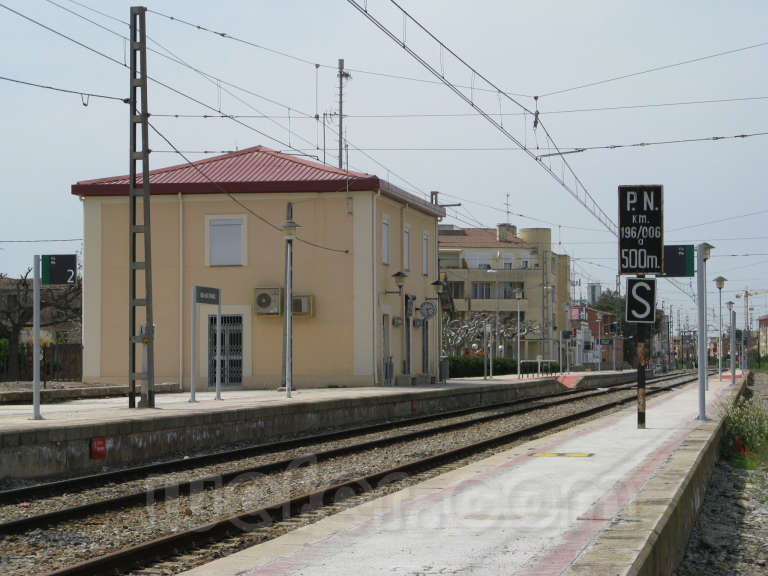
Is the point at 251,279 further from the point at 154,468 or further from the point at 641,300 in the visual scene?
the point at 154,468

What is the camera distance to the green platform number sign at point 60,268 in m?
17.3

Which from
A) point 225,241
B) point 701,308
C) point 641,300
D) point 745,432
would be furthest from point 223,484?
point 225,241

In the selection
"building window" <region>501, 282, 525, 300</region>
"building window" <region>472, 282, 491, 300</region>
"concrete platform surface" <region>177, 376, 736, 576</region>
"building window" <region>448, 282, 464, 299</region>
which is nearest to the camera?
"concrete platform surface" <region>177, 376, 736, 576</region>

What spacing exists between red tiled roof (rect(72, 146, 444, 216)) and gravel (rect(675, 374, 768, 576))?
21.1m

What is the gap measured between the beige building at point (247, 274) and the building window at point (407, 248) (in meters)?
3.46

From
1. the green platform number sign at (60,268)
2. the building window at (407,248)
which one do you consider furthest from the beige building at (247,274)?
the green platform number sign at (60,268)

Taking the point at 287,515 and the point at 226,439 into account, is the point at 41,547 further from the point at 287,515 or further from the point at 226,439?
the point at 226,439

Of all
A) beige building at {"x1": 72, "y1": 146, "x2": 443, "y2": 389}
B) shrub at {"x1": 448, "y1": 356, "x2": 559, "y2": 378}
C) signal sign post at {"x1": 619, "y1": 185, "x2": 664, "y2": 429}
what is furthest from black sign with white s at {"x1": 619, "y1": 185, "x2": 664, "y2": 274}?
shrub at {"x1": 448, "y1": 356, "x2": 559, "y2": 378}

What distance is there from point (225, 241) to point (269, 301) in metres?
2.58

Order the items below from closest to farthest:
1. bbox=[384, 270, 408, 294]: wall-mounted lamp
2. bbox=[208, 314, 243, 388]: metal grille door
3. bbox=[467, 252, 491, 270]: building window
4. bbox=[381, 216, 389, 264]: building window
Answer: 1. bbox=[208, 314, 243, 388]: metal grille door
2. bbox=[384, 270, 408, 294]: wall-mounted lamp
3. bbox=[381, 216, 389, 264]: building window
4. bbox=[467, 252, 491, 270]: building window

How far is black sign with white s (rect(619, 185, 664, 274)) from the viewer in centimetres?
1675

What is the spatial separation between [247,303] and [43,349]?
6.91m

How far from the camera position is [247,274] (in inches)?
1374

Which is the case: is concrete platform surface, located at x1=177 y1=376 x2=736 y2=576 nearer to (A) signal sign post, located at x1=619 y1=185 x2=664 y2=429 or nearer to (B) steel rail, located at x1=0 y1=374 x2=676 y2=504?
(A) signal sign post, located at x1=619 y1=185 x2=664 y2=429
